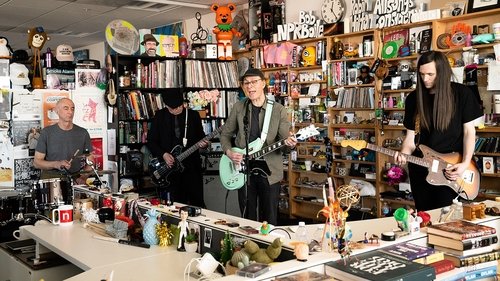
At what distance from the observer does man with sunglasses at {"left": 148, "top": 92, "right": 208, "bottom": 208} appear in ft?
18.1

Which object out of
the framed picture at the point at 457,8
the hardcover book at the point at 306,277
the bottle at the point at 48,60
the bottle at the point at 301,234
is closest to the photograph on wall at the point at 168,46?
the bottle at the point at 48,60

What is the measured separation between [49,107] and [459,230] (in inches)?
179

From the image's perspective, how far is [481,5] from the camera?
16.3 ft

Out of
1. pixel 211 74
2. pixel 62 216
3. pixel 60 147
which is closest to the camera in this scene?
pixel 62 216

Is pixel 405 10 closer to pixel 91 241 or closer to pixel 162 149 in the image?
pixel 162 149

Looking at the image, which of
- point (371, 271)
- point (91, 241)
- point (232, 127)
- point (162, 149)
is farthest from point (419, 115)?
point (162, 149)

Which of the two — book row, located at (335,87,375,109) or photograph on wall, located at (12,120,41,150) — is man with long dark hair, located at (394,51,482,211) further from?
photograph on wall, located at (12,120,41,150)

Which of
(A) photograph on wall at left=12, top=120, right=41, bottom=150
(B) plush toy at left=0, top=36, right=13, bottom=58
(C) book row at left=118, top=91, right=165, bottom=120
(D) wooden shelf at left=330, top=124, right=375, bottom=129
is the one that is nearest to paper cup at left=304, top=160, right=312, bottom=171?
(D) wooden shelf at left=330, top=124, right=375, bottom=129

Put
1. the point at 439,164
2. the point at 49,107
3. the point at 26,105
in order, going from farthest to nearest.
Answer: the point at 49,107, the point at 26,105, the point at 439,164

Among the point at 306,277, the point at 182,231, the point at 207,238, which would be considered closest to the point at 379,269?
the point at 306,277

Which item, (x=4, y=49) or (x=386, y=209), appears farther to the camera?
(x=386, y=209)

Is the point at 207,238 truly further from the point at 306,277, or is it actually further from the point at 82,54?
the point at 82,54

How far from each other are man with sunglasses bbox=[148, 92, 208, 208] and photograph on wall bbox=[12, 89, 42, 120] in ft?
3.89

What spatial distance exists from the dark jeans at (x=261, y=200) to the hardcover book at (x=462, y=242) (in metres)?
1.98
